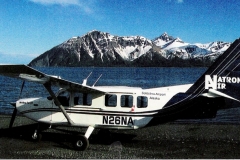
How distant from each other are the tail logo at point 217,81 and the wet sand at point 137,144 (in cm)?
194

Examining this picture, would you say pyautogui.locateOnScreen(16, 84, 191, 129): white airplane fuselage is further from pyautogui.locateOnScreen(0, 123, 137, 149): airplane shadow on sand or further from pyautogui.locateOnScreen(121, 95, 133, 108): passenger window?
pyautogui.locateOnScreen(0, 123, 137, 149): airplane shadow on sand

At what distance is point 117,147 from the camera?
9414 millimetres

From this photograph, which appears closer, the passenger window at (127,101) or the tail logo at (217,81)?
the tail logo at (217,81)

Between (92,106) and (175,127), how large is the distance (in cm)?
530

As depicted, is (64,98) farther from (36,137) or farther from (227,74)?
(227,74)

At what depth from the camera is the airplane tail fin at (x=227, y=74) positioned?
8.34 m

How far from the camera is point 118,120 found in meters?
9.05

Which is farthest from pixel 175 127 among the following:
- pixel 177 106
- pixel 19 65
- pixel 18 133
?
pixel 19 65

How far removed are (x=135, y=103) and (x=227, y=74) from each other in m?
2.80

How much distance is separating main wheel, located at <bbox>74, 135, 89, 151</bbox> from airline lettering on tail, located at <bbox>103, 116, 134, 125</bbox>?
827mm

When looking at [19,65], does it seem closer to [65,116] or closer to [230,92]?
[65,116]

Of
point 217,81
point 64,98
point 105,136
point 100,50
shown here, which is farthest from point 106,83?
point 217,81

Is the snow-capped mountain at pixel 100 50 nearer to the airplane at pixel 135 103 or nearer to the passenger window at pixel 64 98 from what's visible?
the passenger window at pixel 64 98

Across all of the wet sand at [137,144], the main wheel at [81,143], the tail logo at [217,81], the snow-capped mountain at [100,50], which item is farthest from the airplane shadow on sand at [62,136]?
the snow-capped mountain at [100,50]
